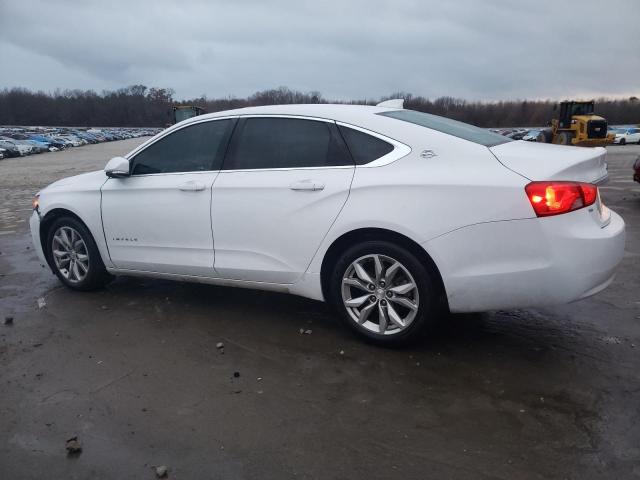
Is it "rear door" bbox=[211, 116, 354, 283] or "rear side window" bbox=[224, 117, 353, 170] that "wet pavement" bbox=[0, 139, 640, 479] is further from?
"rear side window" bbox=[224, 117, 353, 170]

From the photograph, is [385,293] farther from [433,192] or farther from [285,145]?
[285,145]

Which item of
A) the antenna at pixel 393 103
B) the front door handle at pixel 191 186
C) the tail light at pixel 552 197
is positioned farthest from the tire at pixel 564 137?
the front door handle at pixel 191 186

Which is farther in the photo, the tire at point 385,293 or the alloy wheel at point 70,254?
the alloy wheel at point 70,254

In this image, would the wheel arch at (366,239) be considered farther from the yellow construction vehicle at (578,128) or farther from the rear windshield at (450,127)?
the yellow construction vehicle at (578,128)

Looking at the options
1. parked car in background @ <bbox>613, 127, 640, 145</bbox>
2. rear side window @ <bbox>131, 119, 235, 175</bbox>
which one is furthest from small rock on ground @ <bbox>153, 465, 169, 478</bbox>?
parked car in background @ <bbox>613, 127, 640, 145</bbox>

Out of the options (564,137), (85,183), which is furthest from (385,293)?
(564,137)

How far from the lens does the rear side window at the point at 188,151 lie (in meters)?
4.38

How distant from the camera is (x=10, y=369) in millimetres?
3582

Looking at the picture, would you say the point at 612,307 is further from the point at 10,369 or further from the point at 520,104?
the point at 520,104

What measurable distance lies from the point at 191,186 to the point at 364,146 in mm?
1445

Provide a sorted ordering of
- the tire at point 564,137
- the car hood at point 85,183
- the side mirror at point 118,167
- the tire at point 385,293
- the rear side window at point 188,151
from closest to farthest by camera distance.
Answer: the tire at point 385,293 < the rear side window at point 188,151 < the side mirror at point 118,167 < the car hood at point 85,183 < the tire at point 564,137

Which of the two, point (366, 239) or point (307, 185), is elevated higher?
point (307, 185)

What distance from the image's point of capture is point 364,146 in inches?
148

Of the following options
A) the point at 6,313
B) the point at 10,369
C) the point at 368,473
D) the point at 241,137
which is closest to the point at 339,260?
the point at 241,137
